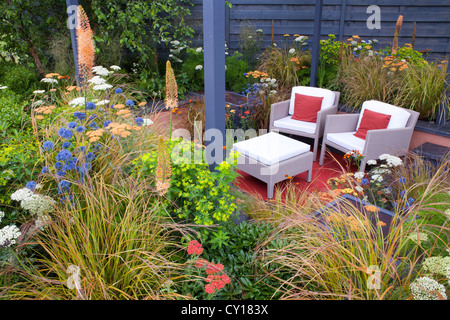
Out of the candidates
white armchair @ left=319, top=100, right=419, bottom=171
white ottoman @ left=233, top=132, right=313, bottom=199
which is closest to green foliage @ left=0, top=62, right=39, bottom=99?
white ottoman @ left=233, top=132, right=313, bottom=199

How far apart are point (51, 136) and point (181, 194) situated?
122 centimetres

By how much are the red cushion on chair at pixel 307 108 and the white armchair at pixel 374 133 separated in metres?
0.45

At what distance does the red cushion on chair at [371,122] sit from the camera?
436 cm

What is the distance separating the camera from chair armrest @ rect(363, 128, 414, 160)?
160 inches

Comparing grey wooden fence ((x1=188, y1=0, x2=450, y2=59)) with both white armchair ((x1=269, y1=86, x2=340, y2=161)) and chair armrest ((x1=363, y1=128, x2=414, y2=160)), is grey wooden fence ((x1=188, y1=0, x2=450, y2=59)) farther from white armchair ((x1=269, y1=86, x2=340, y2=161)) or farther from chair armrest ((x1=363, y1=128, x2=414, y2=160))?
chair armrest ((x1=363, y1=128, x2=414, y2=160))

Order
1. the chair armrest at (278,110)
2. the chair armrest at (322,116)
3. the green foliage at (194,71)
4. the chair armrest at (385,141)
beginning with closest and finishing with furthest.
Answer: the chair armrest at (385,141)
the chair armrest at (322,116)
the chair armrest at (278,110)
the green foliage at (194,71)

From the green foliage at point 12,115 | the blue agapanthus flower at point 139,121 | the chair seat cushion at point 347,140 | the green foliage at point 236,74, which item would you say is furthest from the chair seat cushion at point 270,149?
the green foliage at point 236,74

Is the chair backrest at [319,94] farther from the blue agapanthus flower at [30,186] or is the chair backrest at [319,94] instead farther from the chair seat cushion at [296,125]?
the blue agapanthus flower at [30,186]

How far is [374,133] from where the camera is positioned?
13.2 feet

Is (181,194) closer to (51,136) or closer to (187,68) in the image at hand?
(51,136)

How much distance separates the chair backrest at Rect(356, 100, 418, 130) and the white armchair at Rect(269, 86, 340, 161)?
0.54m
